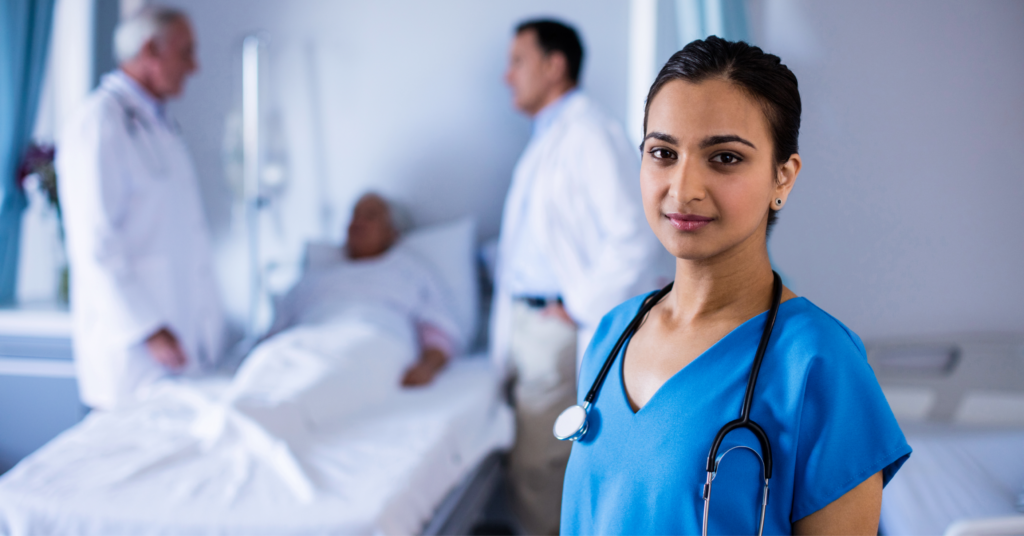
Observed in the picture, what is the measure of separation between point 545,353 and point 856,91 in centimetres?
145

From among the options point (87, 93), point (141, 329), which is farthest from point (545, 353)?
point (87, 93)

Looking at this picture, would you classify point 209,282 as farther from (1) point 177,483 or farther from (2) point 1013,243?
(2) point 1013,243

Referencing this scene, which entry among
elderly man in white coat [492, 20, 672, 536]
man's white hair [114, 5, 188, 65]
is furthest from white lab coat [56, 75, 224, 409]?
elderly man in white coat [492, 20, 672, 536]

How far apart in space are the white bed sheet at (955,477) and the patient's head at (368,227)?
2.20 m

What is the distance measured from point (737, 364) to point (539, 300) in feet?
5.27

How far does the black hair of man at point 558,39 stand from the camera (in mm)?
2279

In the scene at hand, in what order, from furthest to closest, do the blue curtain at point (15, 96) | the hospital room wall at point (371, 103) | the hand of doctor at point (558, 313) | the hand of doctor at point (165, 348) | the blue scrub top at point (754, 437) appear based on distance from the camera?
1. the hospital room wall at point (371, 103)
2. the blue curtain at point (15, 96)
3. the hand of doctor at point (165, 348)
4. the hand of doctor at point (558, 313)
5. the blue scrub top at point (754, 437)

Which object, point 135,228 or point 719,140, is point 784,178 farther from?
point 135,228

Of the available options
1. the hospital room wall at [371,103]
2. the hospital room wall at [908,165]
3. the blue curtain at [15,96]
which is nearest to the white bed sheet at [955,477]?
the hospital room wall at [908,165]

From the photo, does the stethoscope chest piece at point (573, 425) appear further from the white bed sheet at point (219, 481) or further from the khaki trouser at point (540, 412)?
the khaki trouser at point (540, 412)

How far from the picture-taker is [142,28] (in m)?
2.30

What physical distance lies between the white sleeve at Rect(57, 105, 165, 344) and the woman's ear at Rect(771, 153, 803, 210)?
2.19 meters

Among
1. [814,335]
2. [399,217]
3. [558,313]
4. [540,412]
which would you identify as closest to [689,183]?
[814,335]

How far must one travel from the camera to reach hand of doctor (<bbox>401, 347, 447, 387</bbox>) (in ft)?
7.44
